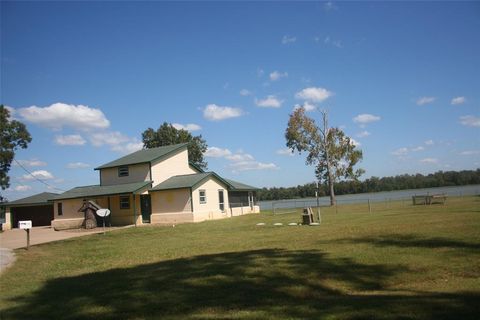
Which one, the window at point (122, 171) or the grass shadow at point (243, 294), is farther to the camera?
the window at point (122, 171)

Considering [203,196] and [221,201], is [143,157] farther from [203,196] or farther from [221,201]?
[221,201]

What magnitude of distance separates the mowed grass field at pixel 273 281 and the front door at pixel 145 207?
745 inches

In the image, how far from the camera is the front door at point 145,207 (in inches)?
1361

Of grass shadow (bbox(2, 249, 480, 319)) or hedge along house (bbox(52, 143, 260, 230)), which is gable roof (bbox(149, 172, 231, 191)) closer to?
hedge along house (bbox(52, 143, 260, 230))

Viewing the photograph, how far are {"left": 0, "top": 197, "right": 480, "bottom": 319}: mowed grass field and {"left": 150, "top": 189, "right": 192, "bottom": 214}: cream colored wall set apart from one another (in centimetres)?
1709

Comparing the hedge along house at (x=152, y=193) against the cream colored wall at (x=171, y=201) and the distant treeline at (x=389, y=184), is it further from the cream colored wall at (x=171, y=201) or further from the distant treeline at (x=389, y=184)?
the distant treeline at (x=389, y=184)

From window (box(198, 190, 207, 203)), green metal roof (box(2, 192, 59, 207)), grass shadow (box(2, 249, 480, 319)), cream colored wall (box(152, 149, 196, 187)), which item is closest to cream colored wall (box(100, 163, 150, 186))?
cream colored wall (box(152, 149, 196, 187))

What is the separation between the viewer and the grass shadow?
6.77 metres

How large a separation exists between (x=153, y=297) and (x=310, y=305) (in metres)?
3.12

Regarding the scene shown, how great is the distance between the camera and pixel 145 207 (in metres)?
34.8

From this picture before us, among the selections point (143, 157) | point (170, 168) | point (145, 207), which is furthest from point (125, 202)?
point (170, 168)

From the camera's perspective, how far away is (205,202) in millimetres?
34219

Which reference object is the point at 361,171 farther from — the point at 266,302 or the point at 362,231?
the point at 266,302

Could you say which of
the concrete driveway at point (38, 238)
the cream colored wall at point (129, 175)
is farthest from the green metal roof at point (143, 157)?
the concrete driveway at point (38, 238)
